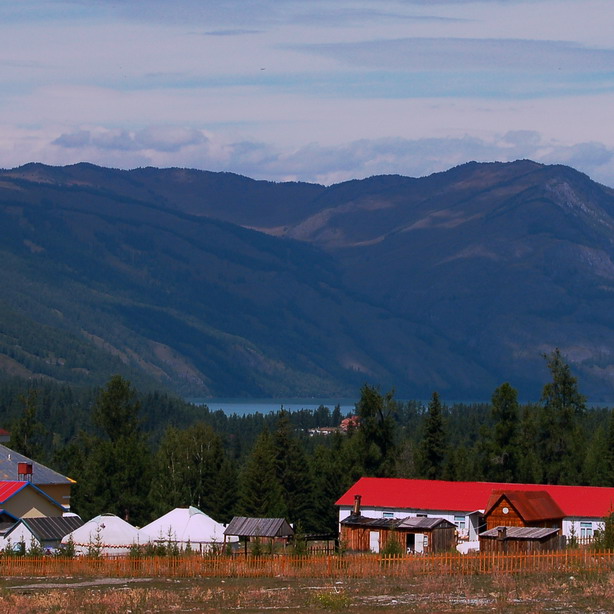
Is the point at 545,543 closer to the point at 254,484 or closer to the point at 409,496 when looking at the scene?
the point at 409,496

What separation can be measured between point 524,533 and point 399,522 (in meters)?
9.79

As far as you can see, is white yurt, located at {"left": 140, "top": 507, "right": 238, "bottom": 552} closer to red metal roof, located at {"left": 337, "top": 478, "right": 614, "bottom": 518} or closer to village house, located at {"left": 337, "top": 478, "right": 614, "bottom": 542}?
village house, located at {"left": 337, "top": 478, "right": 614, "bottom": 542}

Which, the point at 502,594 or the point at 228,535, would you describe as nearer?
the point at 502,594

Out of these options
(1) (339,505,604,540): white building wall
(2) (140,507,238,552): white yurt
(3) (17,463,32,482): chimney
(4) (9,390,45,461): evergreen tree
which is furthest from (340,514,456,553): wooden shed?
(4) (9,390,45,461): evergreen tree

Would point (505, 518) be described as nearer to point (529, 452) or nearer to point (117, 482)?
point (529, 452)

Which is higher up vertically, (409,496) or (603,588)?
(409,496)

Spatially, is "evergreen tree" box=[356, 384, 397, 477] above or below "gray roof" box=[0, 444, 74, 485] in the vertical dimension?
above

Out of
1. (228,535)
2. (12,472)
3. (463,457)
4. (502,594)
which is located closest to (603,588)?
(502,594)

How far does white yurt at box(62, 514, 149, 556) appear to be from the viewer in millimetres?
72750

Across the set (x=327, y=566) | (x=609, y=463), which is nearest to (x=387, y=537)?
(x=327, y=566)

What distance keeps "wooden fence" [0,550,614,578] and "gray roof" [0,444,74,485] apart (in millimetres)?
31424

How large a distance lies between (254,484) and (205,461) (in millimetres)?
13050

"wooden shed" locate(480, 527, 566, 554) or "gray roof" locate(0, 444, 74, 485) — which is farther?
"gray roof" locate(0, 444, 74, 485)

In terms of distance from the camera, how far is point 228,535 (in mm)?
74375
